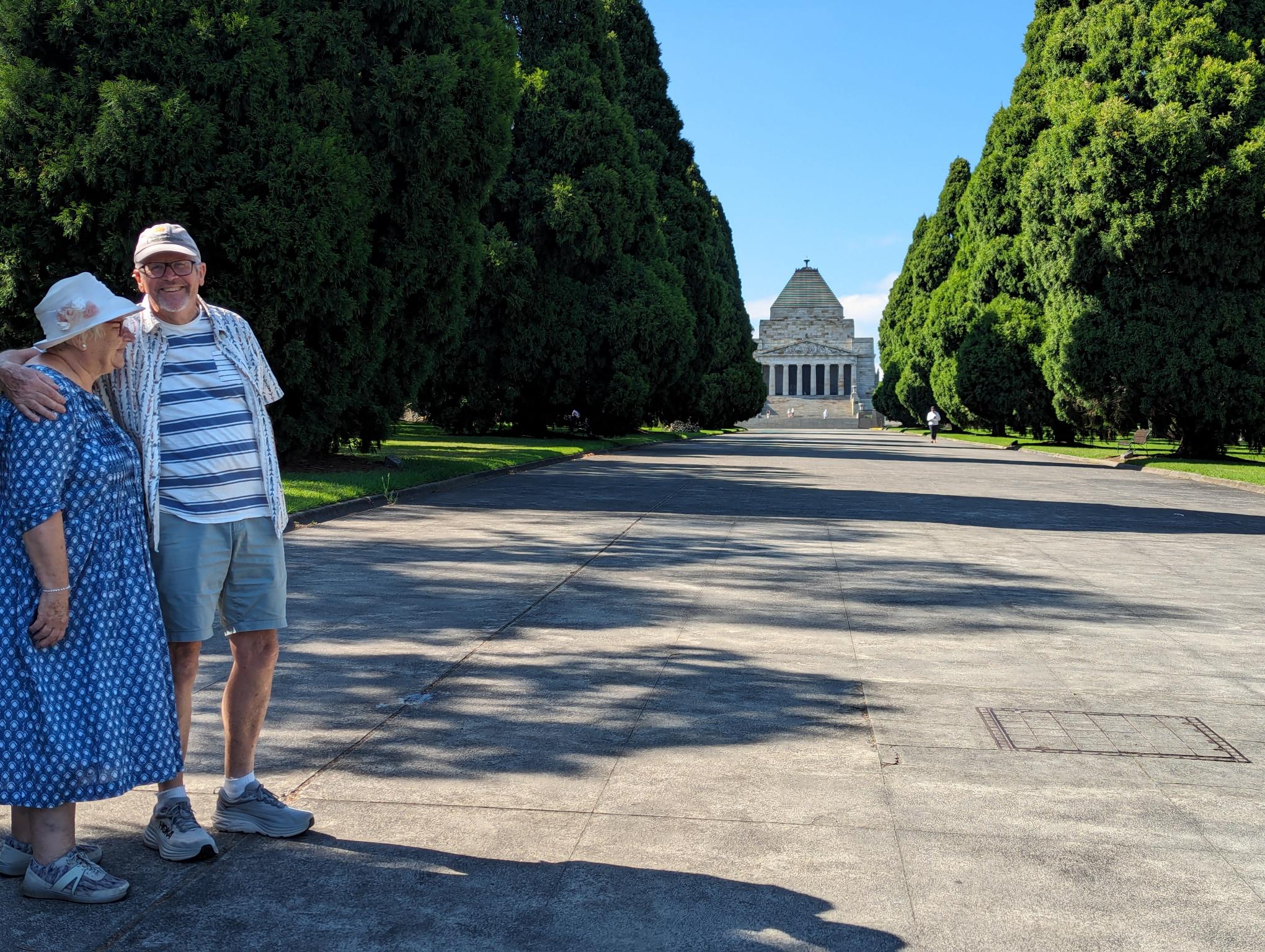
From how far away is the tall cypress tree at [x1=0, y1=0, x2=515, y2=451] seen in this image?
15.2 meters

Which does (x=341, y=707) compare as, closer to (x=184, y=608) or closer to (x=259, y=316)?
(x=184, y=608)

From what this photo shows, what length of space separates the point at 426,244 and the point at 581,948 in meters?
17.1

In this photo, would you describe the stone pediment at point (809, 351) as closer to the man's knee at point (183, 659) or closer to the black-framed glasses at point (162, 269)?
the black-framed glasses at point (162, 269)

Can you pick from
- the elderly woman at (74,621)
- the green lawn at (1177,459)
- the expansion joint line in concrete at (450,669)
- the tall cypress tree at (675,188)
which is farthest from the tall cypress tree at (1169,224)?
the elderly woman at (74,621)


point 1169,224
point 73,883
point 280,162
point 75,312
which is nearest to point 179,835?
point 73,883

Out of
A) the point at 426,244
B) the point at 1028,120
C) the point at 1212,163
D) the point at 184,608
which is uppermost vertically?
the point at 1028,120

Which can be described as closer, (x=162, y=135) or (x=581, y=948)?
(x=581, y=948)

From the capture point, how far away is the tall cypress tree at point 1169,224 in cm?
2909

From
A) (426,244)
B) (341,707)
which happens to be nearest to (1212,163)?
(426,244)

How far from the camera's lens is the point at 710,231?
46531 millimetres

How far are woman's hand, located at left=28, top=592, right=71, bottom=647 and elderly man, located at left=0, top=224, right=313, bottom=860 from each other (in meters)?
0.41

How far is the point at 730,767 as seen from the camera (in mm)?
4406

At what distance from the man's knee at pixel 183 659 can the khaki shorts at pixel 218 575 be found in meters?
0.06

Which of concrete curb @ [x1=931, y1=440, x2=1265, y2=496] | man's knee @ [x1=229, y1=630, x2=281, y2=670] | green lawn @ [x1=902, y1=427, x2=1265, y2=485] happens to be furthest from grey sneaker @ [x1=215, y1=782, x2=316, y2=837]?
green lawn @ [x1=902, y1=427, x2=1265, y2=485]
